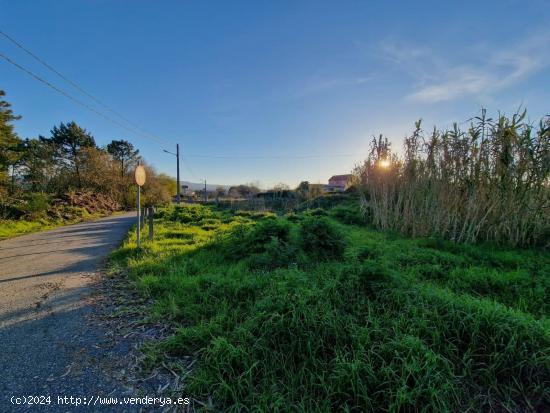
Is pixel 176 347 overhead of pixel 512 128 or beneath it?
beneath

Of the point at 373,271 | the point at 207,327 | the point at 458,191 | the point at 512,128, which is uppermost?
the point at 512,128

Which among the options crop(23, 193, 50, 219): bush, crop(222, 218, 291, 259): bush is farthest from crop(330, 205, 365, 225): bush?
crop(23, 193, 50, 219): bush

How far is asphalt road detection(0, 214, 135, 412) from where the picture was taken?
1.83 m

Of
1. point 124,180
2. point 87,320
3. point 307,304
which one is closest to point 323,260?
point 307,304

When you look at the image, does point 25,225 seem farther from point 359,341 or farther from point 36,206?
point 359,341

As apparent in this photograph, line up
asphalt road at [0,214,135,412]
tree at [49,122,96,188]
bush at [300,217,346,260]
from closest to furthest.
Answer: asphalt road at [0,214,135,412] < bush at [300,217,346,260] < tree at [49,122,96,188]

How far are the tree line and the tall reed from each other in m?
13.7

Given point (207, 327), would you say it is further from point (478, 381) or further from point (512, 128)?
point (512, 128)

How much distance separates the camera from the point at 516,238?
→ 5719 millimetres

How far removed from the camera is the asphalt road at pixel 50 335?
6.02 feet

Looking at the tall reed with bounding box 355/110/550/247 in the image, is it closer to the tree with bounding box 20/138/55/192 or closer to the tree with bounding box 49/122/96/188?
the tree with bounding box 20/138/55/192

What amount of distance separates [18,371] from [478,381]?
366 cm

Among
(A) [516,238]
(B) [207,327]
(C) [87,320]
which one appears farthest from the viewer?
(A) [516,238]

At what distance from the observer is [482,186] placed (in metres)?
6.02
